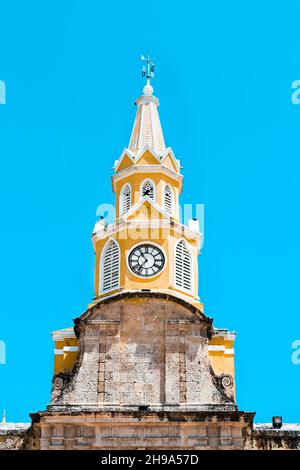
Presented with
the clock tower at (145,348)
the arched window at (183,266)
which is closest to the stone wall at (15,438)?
the clock tower at (145,348)

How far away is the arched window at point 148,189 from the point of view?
153 feet

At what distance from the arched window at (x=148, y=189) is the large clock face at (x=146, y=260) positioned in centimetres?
406

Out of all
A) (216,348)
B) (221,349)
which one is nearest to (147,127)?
(216,348)

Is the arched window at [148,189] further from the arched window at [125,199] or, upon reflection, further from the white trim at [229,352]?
the white trim at [229,352]

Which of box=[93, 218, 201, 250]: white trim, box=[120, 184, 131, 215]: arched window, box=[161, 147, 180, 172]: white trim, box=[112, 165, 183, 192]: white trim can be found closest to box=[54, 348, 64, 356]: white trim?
box=[93, 218, 201, 250]: white trim

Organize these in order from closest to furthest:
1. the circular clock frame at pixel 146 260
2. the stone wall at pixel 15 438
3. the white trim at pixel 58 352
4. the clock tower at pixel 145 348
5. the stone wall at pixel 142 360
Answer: the clock tower at pixel 145 348 → the stone wall at pixel 15 438 → the stone wall at pixel 142 360 → the white trim at pixel 58 352 → the circular clock frame at pixel 146 260

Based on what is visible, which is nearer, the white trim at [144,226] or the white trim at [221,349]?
the white trim at [221,349]

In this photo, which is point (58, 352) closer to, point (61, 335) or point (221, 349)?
point (61, 335)

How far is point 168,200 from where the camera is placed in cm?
4706

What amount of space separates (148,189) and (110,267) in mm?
5551

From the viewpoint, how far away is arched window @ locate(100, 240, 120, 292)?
43250mm
